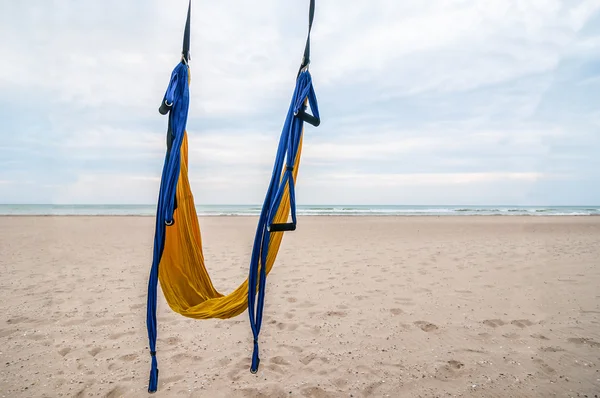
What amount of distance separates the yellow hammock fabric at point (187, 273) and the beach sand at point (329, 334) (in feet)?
1.47

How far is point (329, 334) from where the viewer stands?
10.2 ft

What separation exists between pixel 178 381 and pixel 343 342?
1.26 m

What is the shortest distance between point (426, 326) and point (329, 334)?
34.0 inches

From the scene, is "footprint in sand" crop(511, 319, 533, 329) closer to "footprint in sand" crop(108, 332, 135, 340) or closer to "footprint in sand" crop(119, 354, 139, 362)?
"footprint in sand" crop(119, 354, 139, 362)

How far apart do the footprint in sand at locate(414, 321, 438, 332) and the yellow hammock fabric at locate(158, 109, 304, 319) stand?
166cm

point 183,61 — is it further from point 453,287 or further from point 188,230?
point 453,287

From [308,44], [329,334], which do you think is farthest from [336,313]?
[308,44]

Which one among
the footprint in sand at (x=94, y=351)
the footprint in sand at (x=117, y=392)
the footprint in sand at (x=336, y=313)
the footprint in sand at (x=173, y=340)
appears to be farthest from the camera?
the footprint in sand at (x=336, y=313)

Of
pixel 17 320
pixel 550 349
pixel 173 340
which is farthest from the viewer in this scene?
pixel 17 320

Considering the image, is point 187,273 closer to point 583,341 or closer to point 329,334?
point 329,334

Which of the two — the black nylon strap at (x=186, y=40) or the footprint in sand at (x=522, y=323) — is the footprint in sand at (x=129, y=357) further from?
the footprint in sand at (x=522, y=323)

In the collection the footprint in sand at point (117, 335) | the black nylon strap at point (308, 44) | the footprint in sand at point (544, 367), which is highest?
the black nylon strap at point (308, 44)

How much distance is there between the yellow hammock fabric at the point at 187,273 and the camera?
2438mm

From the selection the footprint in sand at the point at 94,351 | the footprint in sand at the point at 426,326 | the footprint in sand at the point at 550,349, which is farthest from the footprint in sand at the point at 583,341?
the footprint in sand at the point at 94,351
